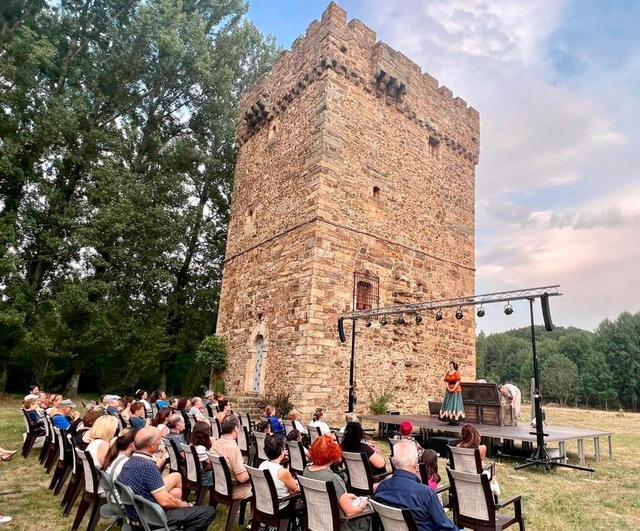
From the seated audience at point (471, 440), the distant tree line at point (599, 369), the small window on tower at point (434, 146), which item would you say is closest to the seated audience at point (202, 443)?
the seated audience at point (471, 440)

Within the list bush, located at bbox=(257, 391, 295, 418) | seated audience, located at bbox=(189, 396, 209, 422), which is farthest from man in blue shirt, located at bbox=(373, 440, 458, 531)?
bush, located at bbox=(257, 391, 295, 418)

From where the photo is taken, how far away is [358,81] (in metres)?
13.3

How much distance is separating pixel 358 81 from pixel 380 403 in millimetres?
9283

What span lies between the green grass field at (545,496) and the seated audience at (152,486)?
1.06 m

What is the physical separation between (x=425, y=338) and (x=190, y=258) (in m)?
11.7

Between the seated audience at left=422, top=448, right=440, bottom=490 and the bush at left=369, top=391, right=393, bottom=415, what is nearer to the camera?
the seated audience at left=422, top=448, right=440, bottom=490

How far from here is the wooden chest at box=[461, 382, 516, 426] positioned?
31.5 ft

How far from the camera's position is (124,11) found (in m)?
17.7

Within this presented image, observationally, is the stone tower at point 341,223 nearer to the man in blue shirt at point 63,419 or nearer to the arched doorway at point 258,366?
the arched doorway at point 258,366

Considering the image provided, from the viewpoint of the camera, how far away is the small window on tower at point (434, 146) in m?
15.6

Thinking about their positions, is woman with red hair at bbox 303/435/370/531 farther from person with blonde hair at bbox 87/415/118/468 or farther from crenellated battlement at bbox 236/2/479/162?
crenellated battlement at bbox 236/2/479/162

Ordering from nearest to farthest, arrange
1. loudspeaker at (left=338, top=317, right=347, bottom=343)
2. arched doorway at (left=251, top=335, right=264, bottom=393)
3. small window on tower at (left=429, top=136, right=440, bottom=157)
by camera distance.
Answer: loudspeaker at (left=338, top=317, right=347, bottom=343)
arched doorway at (left=251, top=335, right=264, bottom=393)
small window on tower at (left=429, top=136, right=440, bottom=157)

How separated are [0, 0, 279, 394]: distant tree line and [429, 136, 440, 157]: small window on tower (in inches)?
377

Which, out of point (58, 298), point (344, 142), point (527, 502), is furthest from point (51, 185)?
point (527, 502)
